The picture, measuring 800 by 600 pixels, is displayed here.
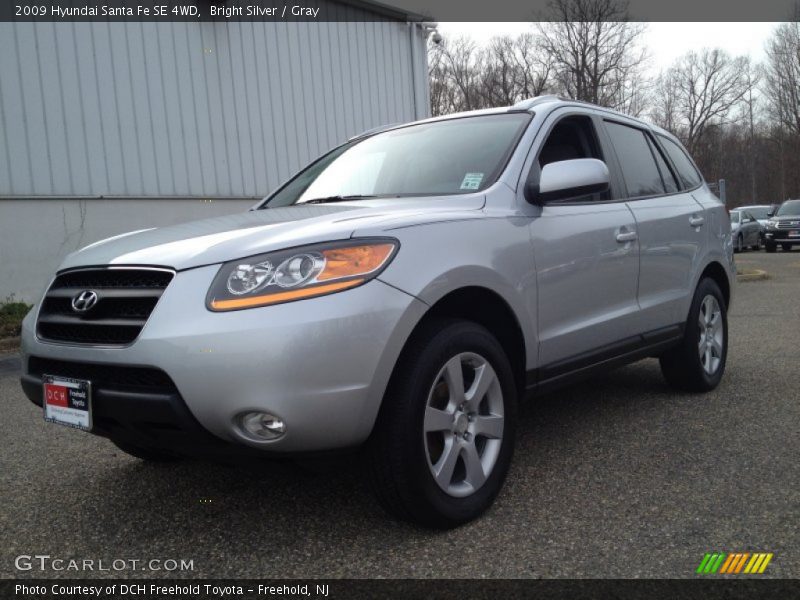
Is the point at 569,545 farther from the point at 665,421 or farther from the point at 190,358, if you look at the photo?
the point at 665,421

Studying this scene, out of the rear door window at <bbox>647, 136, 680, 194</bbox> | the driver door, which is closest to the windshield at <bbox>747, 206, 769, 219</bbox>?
the rear door window at <bbox>647, 136, 680, 194</bbox>

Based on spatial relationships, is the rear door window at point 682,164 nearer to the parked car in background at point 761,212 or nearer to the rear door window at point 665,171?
the rear door window at point 665,171

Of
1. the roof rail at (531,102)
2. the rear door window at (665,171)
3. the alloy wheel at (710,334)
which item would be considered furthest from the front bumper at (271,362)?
the alloy wheel at (710,334)

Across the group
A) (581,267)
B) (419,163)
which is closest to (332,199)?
(419,163)

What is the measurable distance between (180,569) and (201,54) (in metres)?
9.29

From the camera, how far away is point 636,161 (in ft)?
14.0

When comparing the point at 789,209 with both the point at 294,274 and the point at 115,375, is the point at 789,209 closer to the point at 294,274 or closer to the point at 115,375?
the point at 294,274

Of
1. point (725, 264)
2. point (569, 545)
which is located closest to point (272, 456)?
point (569, 545)

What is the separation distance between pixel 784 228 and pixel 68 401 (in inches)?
978

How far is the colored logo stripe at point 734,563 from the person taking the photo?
2.30 m

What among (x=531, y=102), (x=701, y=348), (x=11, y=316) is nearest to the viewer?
(x=531, y=102)

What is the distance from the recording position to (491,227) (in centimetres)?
291

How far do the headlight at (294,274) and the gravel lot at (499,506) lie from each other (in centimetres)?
59

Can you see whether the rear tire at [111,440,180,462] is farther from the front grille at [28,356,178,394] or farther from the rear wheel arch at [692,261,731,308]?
the rear wheel arch at [692,261,731,308]
